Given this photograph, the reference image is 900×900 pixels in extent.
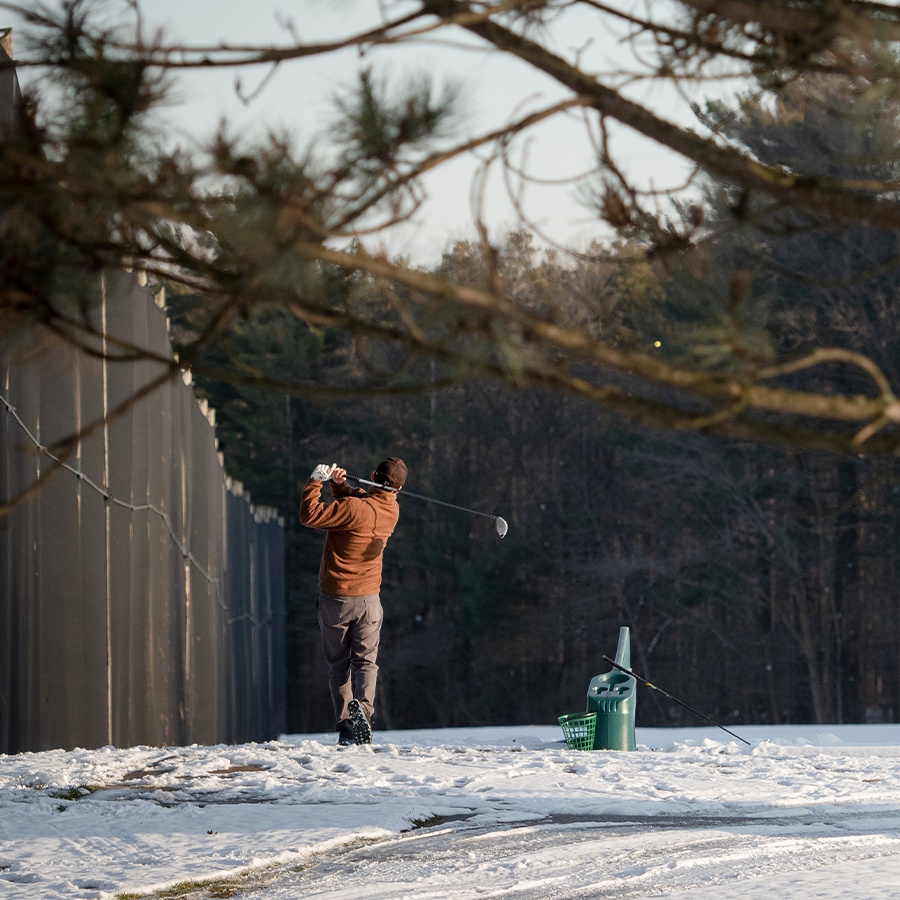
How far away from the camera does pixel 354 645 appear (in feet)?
28.2

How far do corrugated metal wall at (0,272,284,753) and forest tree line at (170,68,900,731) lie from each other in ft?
40.2

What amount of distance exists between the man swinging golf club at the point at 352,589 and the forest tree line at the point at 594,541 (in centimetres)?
1471

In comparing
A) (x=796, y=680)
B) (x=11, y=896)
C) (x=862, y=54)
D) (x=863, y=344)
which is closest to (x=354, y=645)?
(x=11, y=896)

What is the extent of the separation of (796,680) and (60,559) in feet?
72.3

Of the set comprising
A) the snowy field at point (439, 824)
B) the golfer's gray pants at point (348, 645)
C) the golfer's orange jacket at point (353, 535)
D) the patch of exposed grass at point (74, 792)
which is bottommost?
the snowy field at point (439, 824)

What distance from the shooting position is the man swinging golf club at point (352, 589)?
8.49m

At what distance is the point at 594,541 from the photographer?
96.1 ft

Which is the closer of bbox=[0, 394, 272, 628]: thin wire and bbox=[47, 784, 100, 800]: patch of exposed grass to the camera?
bbox=[47, 784, 100, 800]: patch of exposed grass

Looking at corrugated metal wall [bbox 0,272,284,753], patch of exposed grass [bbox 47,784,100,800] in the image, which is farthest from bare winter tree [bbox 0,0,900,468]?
patch of exposed grass [bbox 47,784,100,800]

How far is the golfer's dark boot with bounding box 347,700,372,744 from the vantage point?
8234 millimetres

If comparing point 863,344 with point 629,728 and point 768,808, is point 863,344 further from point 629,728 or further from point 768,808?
point 768,808

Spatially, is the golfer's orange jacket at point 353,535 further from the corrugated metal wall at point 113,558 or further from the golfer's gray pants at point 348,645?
the corrugated metal wall at point 113,558

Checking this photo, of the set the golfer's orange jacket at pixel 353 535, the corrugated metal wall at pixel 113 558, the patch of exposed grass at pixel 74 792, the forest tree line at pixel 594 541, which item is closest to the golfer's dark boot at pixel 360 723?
the golfer's orange jacket at pixel 353 535

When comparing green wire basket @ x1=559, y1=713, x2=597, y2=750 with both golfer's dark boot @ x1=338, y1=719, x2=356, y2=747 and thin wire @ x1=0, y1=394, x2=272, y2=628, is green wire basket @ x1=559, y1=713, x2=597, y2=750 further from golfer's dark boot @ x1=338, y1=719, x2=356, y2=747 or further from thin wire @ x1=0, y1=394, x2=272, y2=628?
thin wire @ x1=0, y1=394, x2=272, y2=628
